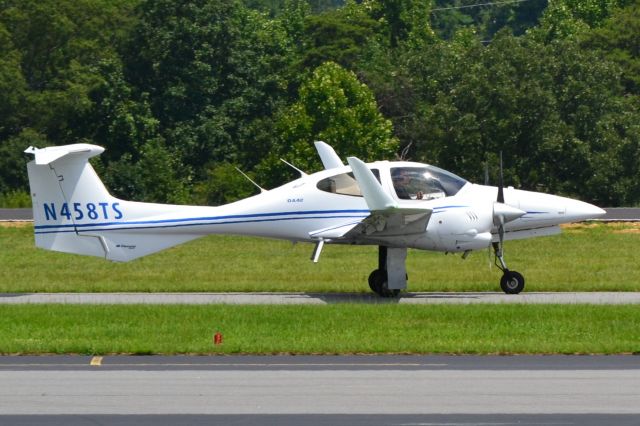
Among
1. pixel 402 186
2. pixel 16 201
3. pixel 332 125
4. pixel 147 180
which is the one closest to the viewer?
pixel 402 186

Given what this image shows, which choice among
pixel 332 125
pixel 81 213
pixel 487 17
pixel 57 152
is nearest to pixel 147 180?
pixel 332 125

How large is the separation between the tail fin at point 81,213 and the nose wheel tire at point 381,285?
3391 millimetres

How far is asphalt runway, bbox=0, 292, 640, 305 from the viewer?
2236cm

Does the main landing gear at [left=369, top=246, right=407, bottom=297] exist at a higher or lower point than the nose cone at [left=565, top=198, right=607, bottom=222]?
lower

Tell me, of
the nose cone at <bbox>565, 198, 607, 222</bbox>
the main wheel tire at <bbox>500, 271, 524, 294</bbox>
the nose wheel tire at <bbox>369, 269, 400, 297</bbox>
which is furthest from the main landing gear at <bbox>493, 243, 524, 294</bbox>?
the nose wheel tire at <bbox>369, 269, 400, 297</bbox>

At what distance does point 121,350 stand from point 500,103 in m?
36.1

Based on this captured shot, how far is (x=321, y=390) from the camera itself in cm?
1363

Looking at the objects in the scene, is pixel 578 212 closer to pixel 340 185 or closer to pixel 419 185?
pixel 419 185

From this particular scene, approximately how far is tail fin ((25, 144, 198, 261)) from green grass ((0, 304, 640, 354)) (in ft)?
5.97

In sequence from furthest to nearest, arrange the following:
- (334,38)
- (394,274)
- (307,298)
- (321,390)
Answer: (334,38)
(307,298)
(394,274)
(321,390)

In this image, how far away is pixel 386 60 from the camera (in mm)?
66438

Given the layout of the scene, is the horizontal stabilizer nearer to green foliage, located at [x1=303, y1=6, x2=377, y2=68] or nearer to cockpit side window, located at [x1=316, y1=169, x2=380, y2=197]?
cockpit side window, located at [x1=316, y1=169, x2=380, y2=197]

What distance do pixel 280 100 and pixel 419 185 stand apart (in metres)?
37.7

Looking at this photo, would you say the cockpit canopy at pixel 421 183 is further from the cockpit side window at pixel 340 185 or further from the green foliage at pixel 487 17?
the green foliage at pixel 487 17
